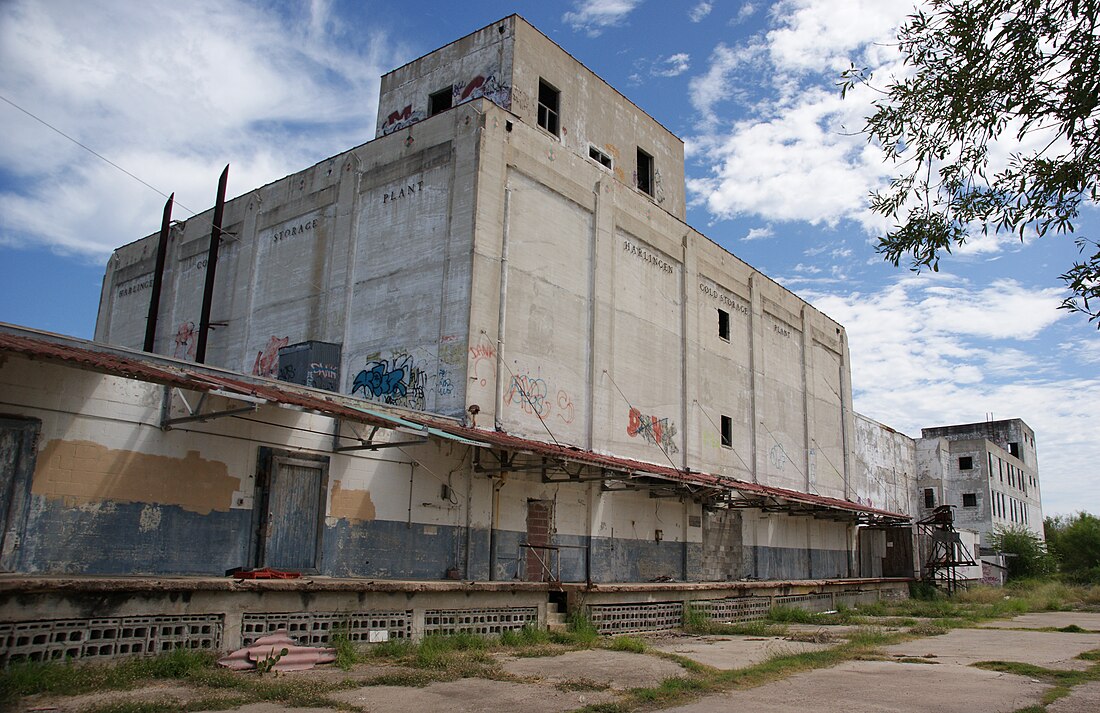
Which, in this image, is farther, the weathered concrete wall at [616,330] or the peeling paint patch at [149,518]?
the weathered concrete wall at [616,330]

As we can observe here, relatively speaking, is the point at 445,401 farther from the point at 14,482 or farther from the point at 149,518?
the point at 14,482

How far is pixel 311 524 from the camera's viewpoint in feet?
45.6

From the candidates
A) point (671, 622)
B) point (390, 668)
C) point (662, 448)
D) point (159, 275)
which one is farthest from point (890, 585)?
point (159, 275)

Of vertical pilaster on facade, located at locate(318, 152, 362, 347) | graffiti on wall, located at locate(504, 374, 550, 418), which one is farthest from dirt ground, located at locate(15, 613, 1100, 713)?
vertical pilaster on facade, located at locate(318, 152, 362, 347)

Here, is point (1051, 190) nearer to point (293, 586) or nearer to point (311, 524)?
point (293, 586)

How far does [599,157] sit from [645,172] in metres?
2.67

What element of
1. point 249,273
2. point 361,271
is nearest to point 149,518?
point 361,271

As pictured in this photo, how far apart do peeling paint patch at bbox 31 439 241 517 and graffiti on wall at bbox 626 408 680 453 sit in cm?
1114

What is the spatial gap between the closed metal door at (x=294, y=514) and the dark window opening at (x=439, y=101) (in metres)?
12.0

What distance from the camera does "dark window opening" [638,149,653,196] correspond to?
2519 cm

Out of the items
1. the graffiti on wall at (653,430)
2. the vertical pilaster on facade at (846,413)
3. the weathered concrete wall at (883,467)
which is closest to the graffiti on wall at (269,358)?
the graffiti on wall at (653,430)

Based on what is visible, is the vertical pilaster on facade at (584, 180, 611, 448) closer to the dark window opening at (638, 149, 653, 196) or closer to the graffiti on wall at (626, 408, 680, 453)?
the graffiti on wall at (626, 408, 680, 453)

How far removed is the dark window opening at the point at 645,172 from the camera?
82.6ft

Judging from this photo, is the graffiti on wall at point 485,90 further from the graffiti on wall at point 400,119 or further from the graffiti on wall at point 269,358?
the graffiti on wall at point 269,358
